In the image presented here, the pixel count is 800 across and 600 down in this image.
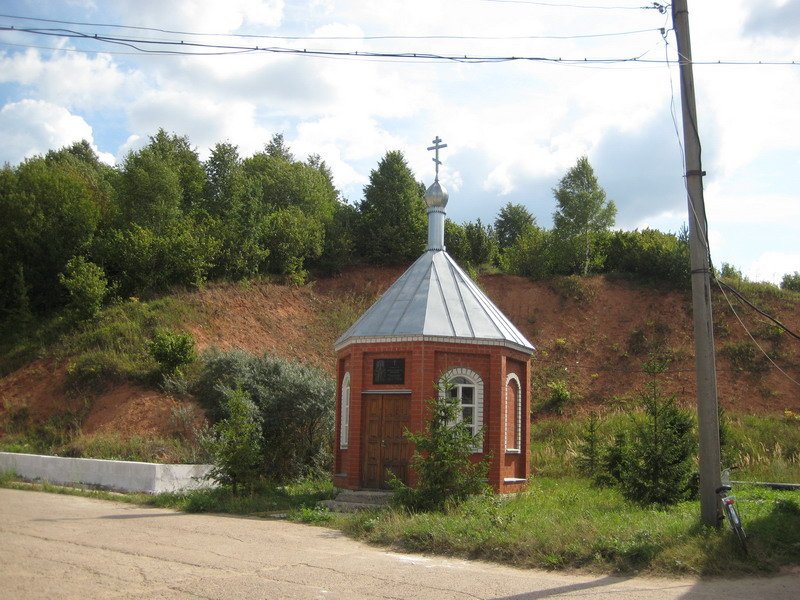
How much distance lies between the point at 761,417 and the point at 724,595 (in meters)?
22.6

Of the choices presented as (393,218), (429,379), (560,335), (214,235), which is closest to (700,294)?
(429,379)

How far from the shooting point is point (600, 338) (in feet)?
115

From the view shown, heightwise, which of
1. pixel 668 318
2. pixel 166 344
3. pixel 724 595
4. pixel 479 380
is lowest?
pixel 724 595

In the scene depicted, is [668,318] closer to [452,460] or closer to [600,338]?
[600,338]

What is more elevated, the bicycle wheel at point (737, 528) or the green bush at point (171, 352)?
the green bush at point (171, 352)

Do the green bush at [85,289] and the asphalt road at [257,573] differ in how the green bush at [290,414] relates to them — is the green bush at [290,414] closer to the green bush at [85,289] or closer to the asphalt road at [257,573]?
the asphalt road at [257,573]

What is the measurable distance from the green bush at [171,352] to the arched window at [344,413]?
962cm

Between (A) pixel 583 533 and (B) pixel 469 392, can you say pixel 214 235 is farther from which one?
(A) pixel 583 533

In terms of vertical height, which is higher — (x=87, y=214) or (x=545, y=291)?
(x=87, y=214)

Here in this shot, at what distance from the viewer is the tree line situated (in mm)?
33219

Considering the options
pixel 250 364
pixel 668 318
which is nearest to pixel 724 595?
pixel 250 364

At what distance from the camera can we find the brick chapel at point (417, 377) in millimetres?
16406

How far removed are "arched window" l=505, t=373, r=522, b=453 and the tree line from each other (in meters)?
19.3

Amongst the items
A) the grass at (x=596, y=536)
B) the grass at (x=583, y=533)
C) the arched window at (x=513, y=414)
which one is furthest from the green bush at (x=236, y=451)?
the arched window at (x=513, y=414)
